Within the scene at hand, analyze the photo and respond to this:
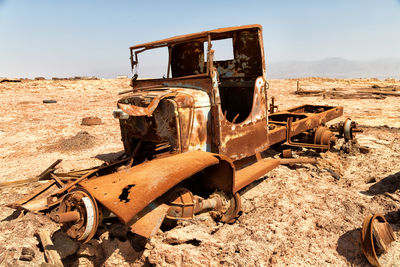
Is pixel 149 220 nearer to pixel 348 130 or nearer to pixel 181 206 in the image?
pixel 181 206

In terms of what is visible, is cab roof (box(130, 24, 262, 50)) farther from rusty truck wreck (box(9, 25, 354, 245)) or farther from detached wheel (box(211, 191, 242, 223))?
detached wheel (box(211, 191, 242, 223))

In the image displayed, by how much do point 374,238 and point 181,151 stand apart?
7.17ft

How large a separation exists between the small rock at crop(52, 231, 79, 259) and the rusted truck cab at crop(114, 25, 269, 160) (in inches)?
53.4

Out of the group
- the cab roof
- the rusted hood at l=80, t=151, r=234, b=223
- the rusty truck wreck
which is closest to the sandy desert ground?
the rusty truck wreck

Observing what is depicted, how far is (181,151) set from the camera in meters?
3.26

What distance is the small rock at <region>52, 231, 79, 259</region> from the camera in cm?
269

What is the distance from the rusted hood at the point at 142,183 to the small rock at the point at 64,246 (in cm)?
70

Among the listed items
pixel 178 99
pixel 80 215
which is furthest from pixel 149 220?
pixel 178 99

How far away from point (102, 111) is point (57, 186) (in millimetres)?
8657

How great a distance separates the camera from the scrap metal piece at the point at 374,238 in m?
2.46

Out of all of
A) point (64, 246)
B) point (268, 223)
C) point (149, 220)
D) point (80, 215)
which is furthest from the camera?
point (268, 223)

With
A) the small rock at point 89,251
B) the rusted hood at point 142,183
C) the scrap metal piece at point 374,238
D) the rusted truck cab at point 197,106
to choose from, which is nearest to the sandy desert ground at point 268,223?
the small rock at point 89,251

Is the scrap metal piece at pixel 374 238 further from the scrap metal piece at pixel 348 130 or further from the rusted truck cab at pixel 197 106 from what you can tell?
the scrap metal piece at pixel 348 130

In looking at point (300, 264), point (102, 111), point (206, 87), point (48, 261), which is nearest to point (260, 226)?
point (300, 264)
